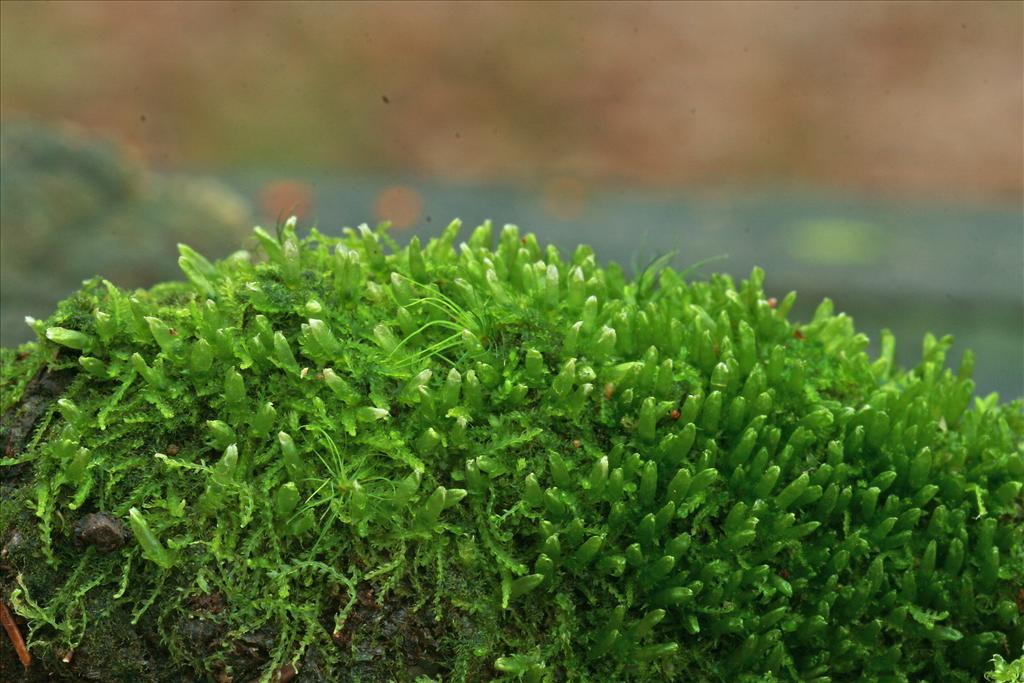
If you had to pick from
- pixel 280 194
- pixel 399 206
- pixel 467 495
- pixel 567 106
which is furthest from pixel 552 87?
pixel 467 495

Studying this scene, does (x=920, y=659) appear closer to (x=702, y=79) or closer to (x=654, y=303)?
(x=654, y=303)

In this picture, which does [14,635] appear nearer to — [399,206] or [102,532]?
[102,532]

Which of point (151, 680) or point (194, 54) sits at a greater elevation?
point (194, 54)

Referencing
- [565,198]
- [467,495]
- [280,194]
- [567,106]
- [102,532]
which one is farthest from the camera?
[567,106]

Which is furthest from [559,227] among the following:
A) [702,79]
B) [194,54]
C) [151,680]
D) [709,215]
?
[151,680]

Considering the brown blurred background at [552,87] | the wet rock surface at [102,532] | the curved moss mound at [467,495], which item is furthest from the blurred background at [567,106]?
the wet rock surface at [102,532]

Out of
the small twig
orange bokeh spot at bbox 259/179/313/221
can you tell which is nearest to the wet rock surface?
the small twig

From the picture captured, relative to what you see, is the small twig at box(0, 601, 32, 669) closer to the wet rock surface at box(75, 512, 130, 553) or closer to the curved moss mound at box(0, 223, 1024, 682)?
the curved moss mound at box(0, 223, 1024, 682)

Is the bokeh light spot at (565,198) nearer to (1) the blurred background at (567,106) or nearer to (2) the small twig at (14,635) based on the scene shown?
(1) the blurred background at (567,106)
